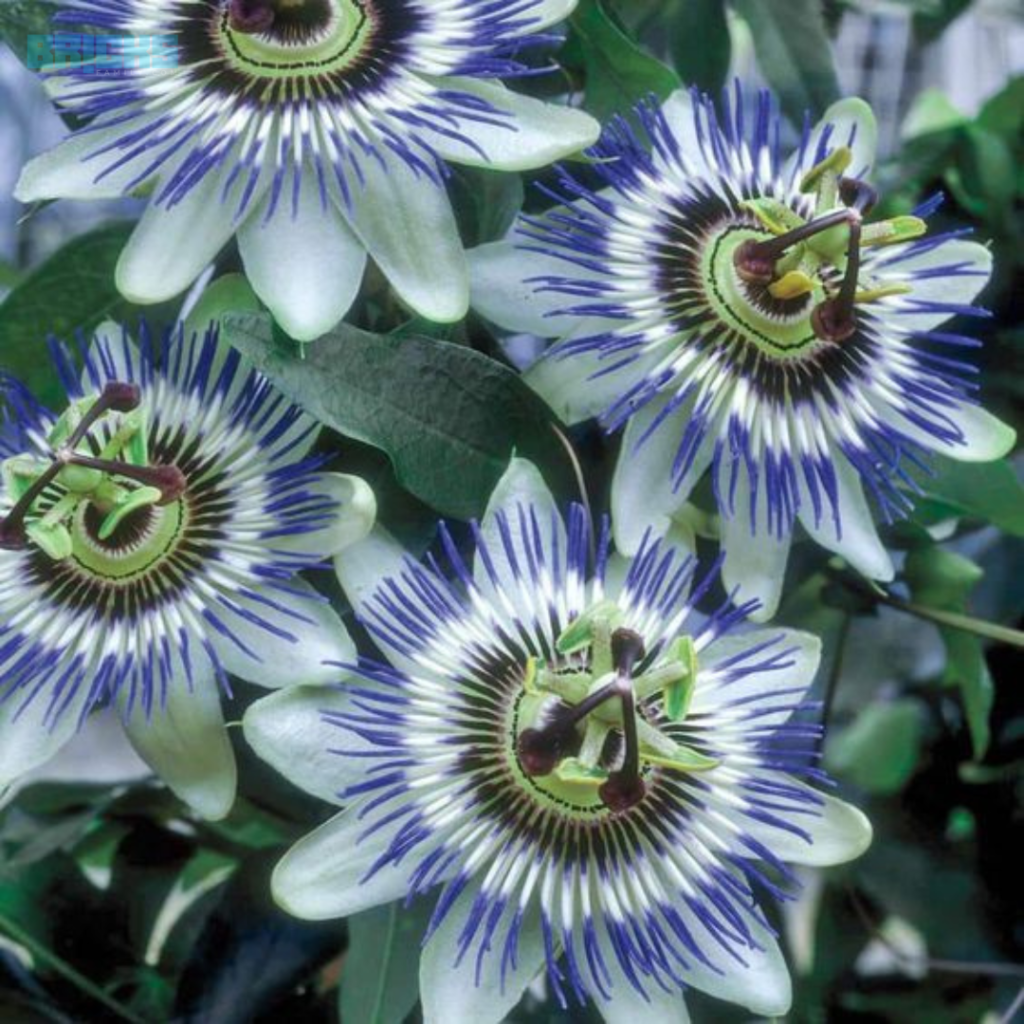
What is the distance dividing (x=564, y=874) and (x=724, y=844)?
0.09 metres

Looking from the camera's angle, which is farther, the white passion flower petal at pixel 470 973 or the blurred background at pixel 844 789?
the blurred background at pixel 844 789

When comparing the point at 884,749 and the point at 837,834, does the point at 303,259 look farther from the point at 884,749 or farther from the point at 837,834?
the point at 884,749

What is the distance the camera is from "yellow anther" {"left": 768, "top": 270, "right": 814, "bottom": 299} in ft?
3.13

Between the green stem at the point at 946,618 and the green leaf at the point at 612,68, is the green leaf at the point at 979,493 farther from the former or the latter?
the green leaf at the point at 612,68

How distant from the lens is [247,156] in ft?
2.93

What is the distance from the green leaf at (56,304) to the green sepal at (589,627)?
394mm

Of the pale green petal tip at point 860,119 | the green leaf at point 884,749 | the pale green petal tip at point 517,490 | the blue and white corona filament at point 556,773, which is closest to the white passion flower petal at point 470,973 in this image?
the blue and white corona filament at point 556,773

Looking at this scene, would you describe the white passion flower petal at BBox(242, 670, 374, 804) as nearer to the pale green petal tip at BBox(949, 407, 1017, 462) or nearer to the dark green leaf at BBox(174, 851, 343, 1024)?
the dark green leaf at BBox(174, 851, 343, 1024)

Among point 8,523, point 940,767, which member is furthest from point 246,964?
point 940,767

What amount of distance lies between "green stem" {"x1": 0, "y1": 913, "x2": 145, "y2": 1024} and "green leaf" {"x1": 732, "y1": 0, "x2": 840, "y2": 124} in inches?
35.3

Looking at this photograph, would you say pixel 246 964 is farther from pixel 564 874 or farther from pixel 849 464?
pixel 849 464

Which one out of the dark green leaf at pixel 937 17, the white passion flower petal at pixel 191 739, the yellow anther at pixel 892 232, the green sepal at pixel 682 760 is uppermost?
the dark green leaf at pixel 937 17

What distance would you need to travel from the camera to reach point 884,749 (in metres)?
1.82

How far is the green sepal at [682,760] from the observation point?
0.86 metres
